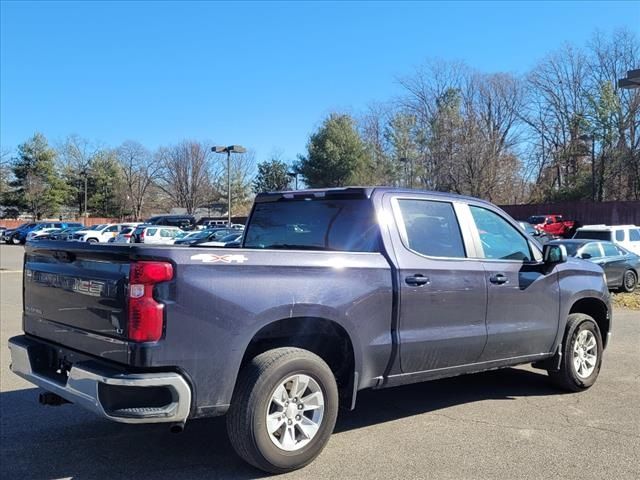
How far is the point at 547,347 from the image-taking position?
575 centimetres

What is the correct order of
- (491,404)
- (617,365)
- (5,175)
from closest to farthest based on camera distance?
(491,404) < (617,365) < (5,175)

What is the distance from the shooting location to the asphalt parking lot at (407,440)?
4.11 meters

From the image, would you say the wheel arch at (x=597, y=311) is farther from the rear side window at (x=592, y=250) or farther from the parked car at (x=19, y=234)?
the parked car at (x=19, y=234)

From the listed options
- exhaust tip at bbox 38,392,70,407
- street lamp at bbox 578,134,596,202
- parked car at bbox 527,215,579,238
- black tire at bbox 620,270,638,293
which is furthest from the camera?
street lamp at bbox 578,134,596,202

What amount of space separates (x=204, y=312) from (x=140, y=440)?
1.73m

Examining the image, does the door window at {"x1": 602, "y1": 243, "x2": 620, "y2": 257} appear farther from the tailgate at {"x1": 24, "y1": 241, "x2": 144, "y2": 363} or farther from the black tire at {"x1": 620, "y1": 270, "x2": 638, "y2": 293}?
the tailgate at {"x1": 24, "y1": 241, "x2": 144, "y2": 363}

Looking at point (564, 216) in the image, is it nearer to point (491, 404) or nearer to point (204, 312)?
point (491, 404)

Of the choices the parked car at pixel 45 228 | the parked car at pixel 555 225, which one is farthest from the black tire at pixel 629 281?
the parked car at pixel 45 228

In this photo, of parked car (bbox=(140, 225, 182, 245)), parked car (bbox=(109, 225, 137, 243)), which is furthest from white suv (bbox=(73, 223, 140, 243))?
parked car (bbox=(140, 225, 182, 245))

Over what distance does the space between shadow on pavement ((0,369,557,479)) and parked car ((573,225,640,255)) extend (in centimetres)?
1427

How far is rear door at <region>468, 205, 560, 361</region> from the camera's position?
522 centimetres

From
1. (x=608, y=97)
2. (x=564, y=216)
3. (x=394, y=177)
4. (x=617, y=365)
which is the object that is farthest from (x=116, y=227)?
(x=617, y=365)

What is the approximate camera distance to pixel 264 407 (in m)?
3.85

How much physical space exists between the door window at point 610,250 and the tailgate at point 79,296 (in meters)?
15.2
